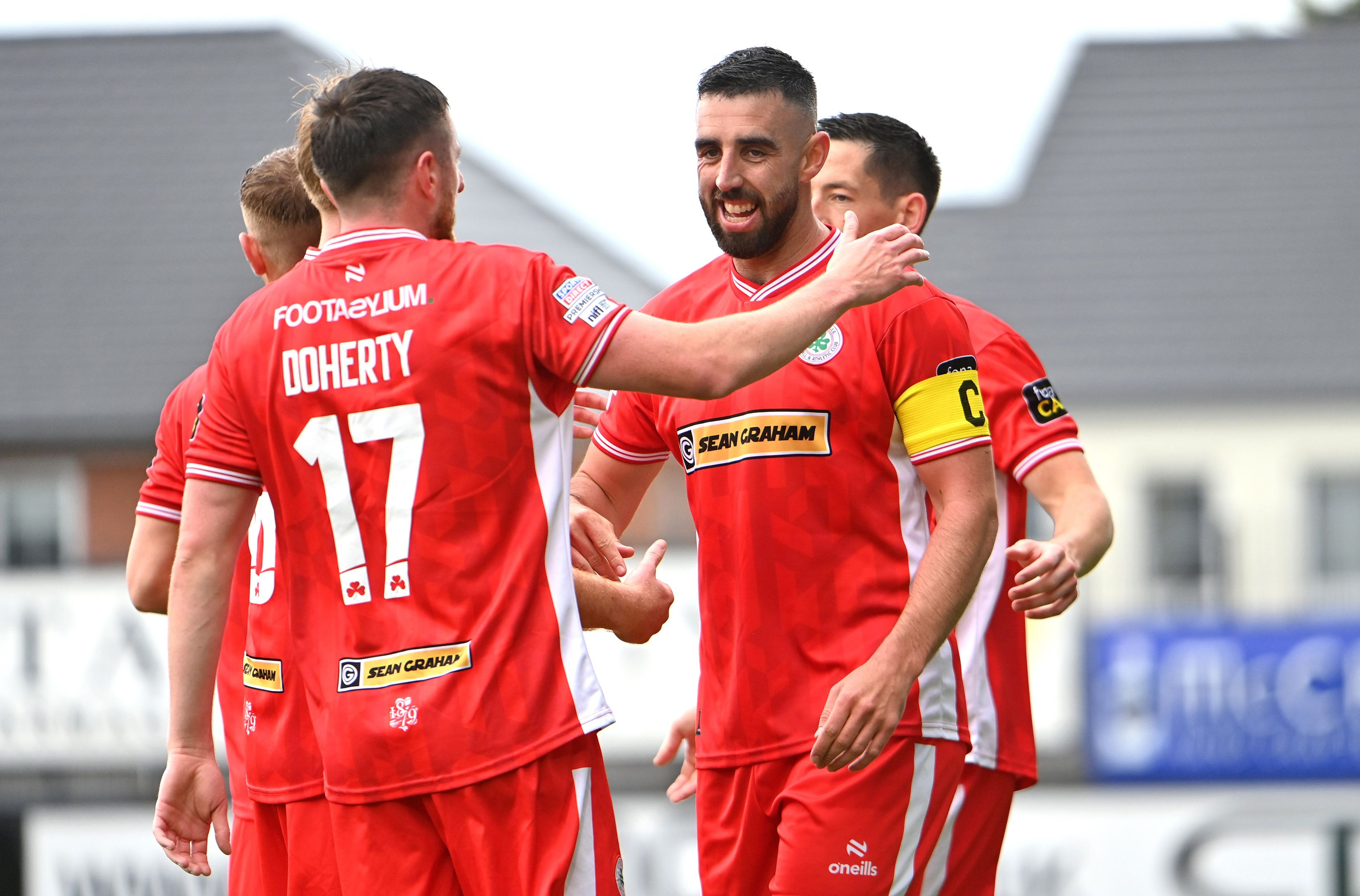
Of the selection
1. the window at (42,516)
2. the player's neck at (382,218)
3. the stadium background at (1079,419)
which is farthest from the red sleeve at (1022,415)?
the window at (42,516)

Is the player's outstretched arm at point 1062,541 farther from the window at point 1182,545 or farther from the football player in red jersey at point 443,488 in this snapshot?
the window at point 1182,545

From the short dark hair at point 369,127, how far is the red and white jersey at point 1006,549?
147 centimetres

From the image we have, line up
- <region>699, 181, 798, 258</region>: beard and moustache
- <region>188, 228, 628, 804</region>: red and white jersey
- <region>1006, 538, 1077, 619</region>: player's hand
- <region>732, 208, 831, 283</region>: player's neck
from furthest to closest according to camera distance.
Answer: <region>732, 208, 831, 283</region>: player's neck, <region>699, 181, 798, 258</region>: beard and moustache, <region>1006, 538, 1077, 619</region>: player's hand, <region>188, 228, 628, 804</region>: red and white jersey

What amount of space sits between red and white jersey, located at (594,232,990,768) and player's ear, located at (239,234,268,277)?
130 cm

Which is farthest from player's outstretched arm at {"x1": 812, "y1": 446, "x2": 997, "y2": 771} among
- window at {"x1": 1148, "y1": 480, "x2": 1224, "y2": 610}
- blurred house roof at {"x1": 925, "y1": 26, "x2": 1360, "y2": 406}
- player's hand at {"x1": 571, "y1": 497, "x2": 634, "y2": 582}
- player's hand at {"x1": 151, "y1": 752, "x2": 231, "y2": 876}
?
blurred house roof at {"x1": 925, "y1": 26, "x2": 1360, "y2": 406}

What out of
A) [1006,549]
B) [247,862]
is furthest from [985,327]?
[247,862]

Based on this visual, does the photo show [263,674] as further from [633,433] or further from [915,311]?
[915,311]

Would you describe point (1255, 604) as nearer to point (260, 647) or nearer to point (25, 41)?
point (260, 647)

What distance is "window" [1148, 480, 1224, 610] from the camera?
68.8ft

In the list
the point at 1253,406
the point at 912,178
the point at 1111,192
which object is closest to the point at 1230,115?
the point at 1111,192

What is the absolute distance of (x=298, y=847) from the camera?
11.8ft

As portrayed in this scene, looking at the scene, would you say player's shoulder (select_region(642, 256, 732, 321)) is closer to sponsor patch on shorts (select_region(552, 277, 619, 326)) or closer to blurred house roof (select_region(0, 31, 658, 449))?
sponsor patch on shorts (select_region(552, 277, 619, 326))

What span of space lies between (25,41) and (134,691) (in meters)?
17.9

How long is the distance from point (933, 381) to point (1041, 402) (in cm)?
78
